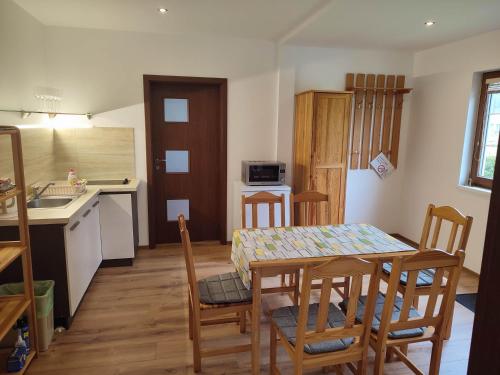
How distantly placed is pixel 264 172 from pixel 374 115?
1632 mm

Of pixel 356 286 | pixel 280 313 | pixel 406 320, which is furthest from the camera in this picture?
pixel 280 313

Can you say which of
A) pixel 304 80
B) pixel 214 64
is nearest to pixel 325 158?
pixel 304 80

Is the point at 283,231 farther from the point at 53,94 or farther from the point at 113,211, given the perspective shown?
the point at 53,94

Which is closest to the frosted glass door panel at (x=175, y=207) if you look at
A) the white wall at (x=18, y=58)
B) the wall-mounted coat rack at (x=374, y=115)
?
the white wall at (x=18, y=58)

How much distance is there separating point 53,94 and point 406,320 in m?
3.48

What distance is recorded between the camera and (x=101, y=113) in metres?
3.82

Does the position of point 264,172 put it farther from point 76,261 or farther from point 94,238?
point 76,261

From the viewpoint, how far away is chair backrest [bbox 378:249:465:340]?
5.44ft

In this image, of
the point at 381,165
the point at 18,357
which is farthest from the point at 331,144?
the point at 18,357

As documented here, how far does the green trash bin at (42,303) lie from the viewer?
2.28m

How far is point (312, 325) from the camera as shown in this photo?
6.09 ft

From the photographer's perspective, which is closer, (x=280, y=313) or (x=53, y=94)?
(x=280, y=313)

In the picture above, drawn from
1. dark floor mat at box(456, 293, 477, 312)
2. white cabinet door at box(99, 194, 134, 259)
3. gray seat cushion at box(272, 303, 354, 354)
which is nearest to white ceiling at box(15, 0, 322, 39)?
white cabinet door at box(99, 194, 134, 259)

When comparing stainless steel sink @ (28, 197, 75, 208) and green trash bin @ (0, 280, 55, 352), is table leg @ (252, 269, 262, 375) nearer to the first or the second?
green trash bin @ (0, 280, 55, 352)
